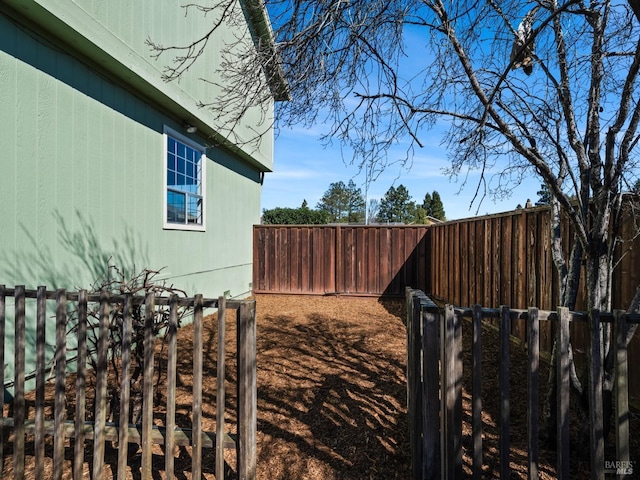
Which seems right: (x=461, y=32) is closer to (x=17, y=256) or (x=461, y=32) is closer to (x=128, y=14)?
(x=128, y=14)

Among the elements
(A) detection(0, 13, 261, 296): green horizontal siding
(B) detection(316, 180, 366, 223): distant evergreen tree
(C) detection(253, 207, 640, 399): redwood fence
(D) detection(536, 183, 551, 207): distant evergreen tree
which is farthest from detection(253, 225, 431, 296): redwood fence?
(B) detection(316, 180, 366, 223): distant evergreen tree

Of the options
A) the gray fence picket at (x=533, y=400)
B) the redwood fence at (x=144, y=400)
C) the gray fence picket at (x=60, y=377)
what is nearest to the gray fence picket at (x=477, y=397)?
the gray fence picket at (x=533, y=400)

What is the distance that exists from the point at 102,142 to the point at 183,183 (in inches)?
77.3

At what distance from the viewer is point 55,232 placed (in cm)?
374

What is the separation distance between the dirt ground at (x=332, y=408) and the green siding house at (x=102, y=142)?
4.68ft

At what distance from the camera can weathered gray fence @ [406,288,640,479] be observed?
5.82 ft

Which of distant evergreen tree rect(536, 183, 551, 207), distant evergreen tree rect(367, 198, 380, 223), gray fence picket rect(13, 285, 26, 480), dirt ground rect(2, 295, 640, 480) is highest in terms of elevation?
distant evergreen tree rect(367, 198, 380, 223)

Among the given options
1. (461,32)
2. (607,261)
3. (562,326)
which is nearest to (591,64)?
(461,32)

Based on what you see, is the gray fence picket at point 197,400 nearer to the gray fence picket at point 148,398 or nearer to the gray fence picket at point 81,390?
the gray fence picket at point 148,398

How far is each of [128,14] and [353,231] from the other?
6.60m

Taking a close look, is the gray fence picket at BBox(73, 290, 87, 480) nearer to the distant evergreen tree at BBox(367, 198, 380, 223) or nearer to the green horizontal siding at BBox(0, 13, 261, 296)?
the green horizontal siding at BBox(0, 13, 261, 296)

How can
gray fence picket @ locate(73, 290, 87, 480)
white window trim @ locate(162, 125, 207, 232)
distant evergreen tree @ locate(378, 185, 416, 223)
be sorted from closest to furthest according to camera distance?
gray fence picket @ locate(73, 290, 87, 480)
white window trim @ locate(162, 125, 207, 232)
distant evergreen tree @ locate(378, 185, 416, 223)

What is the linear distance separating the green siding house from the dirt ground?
143 cm

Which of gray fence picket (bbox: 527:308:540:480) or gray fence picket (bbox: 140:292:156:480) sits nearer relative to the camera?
gray fence picket (bbox: 527:308:540:480)
